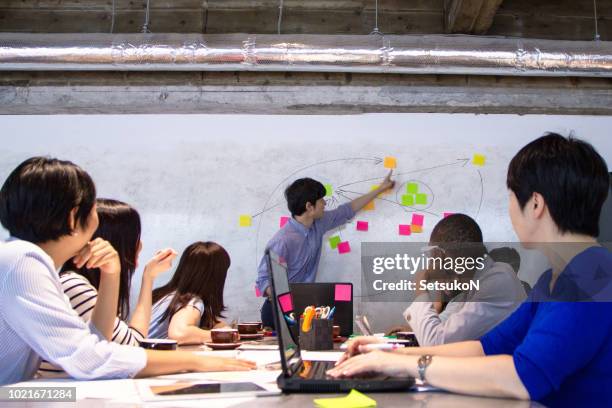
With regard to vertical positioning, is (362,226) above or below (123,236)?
below

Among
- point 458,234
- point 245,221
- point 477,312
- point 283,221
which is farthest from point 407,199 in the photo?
point 477,312

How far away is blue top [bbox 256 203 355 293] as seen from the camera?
4078 mm

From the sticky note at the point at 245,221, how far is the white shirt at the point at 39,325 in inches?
121

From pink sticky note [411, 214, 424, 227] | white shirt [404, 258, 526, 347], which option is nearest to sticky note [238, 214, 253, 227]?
pink sticky note [411, 214, 424, 227]

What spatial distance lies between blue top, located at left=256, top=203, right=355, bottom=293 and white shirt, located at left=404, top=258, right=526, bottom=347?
2.18 m

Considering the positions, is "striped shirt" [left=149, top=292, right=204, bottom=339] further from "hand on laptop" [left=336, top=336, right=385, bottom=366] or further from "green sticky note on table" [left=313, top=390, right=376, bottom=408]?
"green sticky note on table" [left=313, top=390, right=376, bottom=408]

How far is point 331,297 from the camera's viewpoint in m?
2.53

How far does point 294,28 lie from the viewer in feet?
14.3

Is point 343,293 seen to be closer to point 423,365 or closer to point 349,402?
point 423,365

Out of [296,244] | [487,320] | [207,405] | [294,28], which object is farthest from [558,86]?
[207,405]

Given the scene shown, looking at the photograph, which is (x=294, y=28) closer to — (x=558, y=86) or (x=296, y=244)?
(x=296, y=244)

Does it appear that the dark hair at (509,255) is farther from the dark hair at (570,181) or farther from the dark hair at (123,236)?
the dark hair at (570,181)

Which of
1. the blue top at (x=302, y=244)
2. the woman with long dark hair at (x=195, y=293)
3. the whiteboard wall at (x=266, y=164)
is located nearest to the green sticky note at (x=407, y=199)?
the whiteboard wall at (x=266, y=164)

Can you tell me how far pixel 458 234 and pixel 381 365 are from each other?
0.96 m
